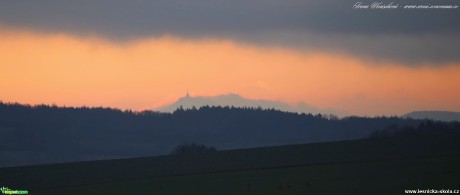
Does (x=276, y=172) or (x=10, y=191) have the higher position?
(x=276, y=172)

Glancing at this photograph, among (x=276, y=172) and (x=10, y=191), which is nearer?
(x=276, y=172)

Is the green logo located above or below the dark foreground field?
below

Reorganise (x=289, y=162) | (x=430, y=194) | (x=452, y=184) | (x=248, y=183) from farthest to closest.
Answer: (x=289, y=162)
(x=248, y=183)
(x=452, y=184)
(x=430, y=194)

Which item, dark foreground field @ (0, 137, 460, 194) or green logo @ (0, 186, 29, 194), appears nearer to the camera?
dark foreground field @ (0, 137, 460, 194)

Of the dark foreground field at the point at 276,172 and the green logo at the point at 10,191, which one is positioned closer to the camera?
the dark foreground field at the point at 276,172

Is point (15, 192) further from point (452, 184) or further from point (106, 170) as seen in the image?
point (452, 184)

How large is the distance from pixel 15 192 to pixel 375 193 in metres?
38.1

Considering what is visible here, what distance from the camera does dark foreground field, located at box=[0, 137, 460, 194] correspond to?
223 feet

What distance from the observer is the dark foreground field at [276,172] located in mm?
67875

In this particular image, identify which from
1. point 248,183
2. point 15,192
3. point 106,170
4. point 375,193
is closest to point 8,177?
point 106,170

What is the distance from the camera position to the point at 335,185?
6706 cm

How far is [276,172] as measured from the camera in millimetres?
83875

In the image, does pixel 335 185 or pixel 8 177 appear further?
pixel 8 177

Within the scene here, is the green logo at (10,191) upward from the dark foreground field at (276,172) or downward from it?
downward
